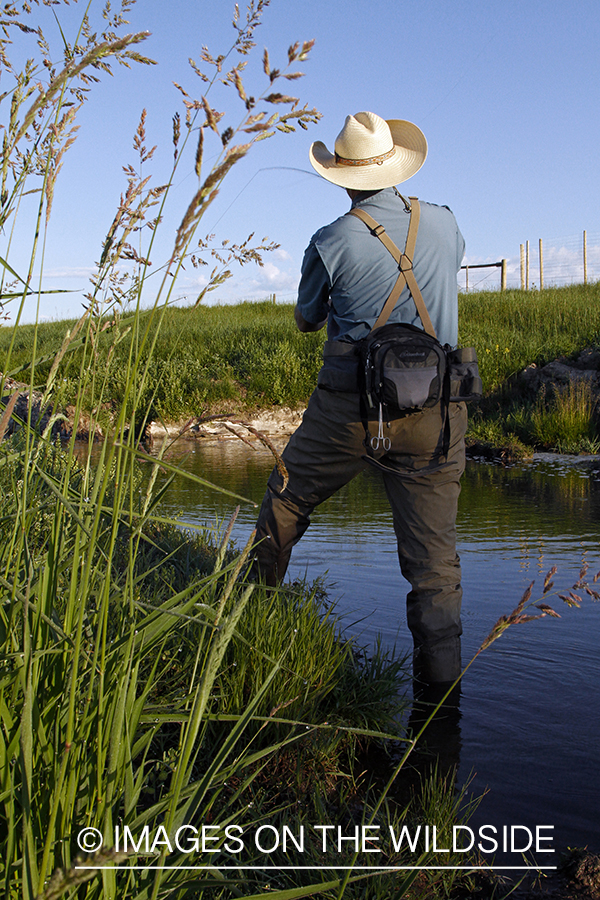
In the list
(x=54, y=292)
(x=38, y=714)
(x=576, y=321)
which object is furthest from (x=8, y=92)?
(x=576, y=321)

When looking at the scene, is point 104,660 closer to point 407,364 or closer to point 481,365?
point 407,364

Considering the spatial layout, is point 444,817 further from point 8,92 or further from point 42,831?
point 8,92

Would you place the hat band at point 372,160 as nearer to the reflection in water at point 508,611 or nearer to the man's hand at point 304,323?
the man's hand at point 304,323

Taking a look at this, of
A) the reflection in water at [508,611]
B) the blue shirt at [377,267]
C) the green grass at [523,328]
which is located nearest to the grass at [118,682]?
the reflection in water at [508,611]

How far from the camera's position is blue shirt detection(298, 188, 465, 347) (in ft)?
9.70

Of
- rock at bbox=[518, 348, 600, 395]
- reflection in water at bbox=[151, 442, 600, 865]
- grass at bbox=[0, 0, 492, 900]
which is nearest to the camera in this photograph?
grass at bbox=[0, 0, 492, 900]

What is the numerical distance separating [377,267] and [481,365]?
11.1 m

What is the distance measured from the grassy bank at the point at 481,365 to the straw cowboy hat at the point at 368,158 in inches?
304

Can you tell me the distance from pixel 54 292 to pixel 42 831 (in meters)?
1.00

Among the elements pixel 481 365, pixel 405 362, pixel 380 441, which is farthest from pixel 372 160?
pixel 481 365

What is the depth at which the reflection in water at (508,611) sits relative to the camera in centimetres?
241

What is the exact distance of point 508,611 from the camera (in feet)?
13.5

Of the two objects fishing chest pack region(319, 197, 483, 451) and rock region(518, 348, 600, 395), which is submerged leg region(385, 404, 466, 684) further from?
rock region(518, 348, 600, 395)

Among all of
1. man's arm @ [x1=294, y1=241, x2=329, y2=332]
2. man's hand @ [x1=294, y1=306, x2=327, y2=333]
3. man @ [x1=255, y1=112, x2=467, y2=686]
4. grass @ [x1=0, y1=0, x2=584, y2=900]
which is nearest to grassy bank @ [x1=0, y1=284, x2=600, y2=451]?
man's hand @ [x1=294, y1=306, x2=327, y2=333]
